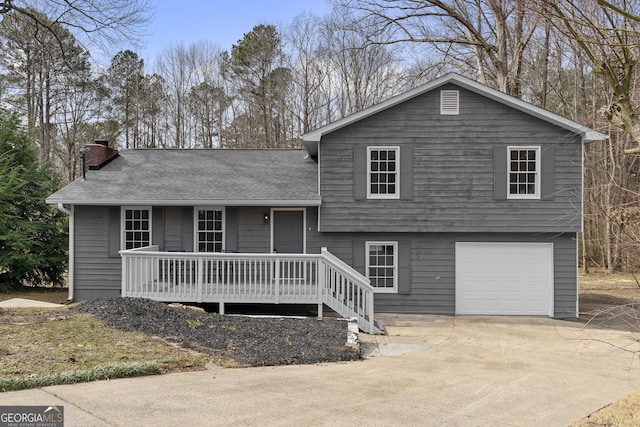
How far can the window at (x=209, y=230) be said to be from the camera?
13.5 m

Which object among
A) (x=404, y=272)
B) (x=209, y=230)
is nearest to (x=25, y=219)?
(x=209, y=230)

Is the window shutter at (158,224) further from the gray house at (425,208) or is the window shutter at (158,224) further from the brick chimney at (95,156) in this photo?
the brick chimney at (95,156)

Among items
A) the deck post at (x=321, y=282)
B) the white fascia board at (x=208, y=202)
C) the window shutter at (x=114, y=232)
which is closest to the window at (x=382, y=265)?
the white fascia board at (x=208, y=202)

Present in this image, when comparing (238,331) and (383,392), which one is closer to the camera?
(383,392)

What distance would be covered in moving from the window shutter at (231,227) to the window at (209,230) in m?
0.19

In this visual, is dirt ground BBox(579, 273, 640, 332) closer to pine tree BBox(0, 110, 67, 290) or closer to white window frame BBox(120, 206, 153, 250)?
white window frame BBox(120, 206, 153, 250)

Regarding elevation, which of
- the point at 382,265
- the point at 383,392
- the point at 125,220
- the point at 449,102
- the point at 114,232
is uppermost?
the point at 449,102

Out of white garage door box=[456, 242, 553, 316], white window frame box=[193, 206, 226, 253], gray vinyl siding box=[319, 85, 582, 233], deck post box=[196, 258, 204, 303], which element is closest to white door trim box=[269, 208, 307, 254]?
gray vinyl siding box=[319, 85, 582, 233]

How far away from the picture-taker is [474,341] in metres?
9.91

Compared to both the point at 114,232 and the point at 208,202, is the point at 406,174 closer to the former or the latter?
the point at 208,202

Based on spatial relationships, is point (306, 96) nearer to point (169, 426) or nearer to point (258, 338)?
point (258, 338)

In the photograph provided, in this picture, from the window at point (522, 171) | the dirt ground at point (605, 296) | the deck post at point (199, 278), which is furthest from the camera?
the window at point (522, 171)

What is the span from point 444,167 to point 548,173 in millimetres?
2642

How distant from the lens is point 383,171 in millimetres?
13086
